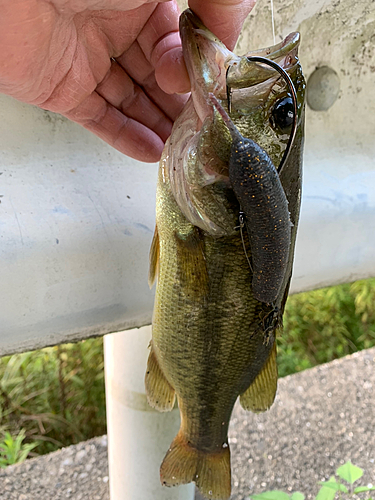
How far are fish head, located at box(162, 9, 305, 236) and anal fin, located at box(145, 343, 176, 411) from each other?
480 mm

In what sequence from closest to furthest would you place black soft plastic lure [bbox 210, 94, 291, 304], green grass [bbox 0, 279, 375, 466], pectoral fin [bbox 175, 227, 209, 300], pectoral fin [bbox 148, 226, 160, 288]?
black soft plastic lure [bbox 210, 94, 291, 304], pectoral fin [bbox 175, 227, 209, 300], pectoral fin [bbox 148, 226, 160, 288], green grass [bbox 0, 279, 375, 466]

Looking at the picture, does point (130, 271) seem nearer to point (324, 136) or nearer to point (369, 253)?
point (324, 136)

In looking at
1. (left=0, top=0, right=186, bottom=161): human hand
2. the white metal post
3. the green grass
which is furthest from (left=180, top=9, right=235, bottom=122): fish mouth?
the green grass

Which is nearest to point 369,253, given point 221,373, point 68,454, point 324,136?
point 324,136

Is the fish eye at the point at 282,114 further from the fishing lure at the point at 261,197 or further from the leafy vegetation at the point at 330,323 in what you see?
the leafy vegetation at the point at 330,323

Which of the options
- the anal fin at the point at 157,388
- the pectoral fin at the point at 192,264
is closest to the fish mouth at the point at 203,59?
the pectoral fin at the point at 192,264

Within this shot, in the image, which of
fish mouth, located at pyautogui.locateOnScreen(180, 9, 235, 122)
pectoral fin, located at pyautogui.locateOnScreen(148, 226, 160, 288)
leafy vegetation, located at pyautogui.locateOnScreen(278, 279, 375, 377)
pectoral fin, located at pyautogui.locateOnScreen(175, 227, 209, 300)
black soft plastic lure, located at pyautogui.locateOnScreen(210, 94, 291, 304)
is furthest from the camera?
leafy vegetation, located at pyautogui.locateOnScreen(278, 279, 375, 377)

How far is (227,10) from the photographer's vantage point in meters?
1.04

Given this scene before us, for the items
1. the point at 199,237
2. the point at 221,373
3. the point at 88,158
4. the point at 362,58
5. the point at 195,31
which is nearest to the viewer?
the point at 195,31

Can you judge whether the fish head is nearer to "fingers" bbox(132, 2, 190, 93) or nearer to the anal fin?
"fingers" bbox(132, 2, 190, 93)

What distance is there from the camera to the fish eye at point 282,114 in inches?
39.3

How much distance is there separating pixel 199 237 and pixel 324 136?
2.81 feet

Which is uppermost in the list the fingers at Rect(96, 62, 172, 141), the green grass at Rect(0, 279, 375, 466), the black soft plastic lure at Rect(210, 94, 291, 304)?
the fingers at Rect(96, 62, 172, 141)

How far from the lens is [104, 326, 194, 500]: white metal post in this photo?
1.68 metres
